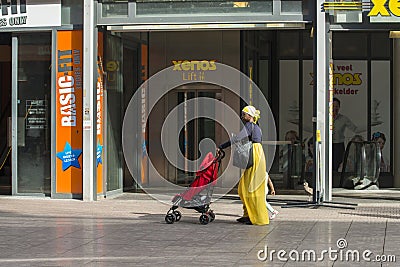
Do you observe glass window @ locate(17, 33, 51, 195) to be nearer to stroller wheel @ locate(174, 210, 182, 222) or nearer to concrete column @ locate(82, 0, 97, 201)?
concrete column @ locate(82, 0, 97, 201)

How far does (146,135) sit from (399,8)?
7.36 m

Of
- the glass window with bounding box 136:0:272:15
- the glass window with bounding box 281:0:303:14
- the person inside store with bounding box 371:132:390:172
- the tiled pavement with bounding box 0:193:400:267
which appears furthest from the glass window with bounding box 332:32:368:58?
the tiled pavement with bounding box 0:193:400:267

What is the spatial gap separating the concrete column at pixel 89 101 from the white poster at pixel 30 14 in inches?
27.0

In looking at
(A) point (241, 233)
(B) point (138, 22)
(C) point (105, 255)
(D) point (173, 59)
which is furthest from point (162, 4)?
(C) point (105, 255)

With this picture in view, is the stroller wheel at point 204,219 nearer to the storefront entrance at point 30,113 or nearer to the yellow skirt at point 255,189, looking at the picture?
the yellow skirt at point 255,189

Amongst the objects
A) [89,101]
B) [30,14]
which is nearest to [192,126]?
[89,101]

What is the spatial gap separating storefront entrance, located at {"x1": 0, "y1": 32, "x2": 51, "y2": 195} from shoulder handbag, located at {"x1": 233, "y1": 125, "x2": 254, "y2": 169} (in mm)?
5775

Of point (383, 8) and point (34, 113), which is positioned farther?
point (34, 113)

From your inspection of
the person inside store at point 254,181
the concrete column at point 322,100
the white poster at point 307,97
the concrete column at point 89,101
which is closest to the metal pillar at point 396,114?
the white poster at point 307,97

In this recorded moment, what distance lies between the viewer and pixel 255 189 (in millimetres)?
13656

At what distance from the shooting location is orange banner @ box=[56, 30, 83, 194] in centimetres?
1767

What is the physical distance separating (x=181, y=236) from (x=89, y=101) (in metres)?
5.90

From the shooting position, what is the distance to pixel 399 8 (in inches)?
650

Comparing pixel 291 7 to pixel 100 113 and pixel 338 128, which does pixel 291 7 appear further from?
pixel 338 128
